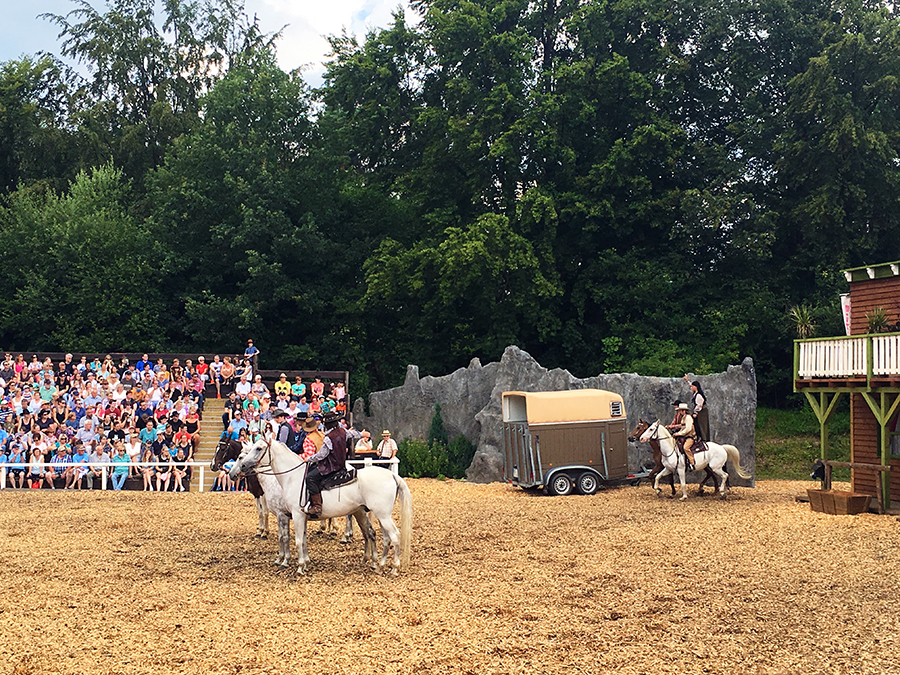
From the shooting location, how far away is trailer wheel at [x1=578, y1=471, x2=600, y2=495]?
21.8 m

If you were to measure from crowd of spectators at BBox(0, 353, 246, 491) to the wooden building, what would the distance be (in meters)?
15.3

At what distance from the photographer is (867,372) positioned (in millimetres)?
18266

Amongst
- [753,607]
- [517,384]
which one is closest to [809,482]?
[517,384]

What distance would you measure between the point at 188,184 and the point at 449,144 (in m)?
11.7

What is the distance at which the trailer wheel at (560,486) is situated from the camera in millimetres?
21656

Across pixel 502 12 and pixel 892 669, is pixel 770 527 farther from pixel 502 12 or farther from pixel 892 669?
pixel 502 12

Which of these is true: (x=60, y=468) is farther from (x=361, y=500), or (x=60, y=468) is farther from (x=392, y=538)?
(x=392, y=538)

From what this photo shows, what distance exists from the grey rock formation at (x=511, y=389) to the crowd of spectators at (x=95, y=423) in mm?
5346

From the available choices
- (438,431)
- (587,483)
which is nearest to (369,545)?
(587,483)

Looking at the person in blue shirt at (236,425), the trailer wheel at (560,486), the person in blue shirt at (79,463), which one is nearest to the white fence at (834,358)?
the trailer wheel at (560,486)

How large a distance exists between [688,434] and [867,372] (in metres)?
4.16

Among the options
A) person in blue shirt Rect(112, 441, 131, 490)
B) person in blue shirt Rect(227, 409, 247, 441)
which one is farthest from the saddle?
person in blue shirt Rect(112, 441, 131, 490)

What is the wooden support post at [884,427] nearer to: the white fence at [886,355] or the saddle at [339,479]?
the white fence at [886,355]

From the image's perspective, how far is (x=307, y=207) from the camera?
40.8m
